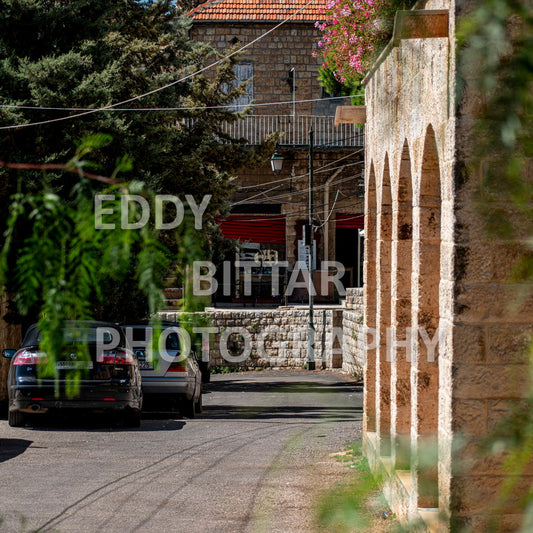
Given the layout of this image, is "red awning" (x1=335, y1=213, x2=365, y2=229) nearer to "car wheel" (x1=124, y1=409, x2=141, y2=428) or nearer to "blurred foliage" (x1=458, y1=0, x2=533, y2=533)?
"car wheel" (x1=124, y1=409, x2=141, y2=428)

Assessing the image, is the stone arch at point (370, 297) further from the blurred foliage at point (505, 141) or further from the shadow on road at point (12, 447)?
the blurred foliage at point (505, 141)

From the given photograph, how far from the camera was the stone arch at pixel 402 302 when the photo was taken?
26.8 ft

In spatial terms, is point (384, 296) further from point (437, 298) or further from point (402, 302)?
point (437, 298)

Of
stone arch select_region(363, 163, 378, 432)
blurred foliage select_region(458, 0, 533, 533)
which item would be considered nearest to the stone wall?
stone arch select_region(363, 163, 378, 432)

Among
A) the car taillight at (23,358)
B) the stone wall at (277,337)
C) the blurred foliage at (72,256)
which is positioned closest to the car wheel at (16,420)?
the car taillight at (23,358)

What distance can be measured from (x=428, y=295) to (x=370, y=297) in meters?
4.17

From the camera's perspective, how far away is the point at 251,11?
3888 centimetres

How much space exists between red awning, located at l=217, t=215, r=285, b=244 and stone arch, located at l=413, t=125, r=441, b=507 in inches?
1160

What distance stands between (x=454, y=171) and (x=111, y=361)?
920 centimetres

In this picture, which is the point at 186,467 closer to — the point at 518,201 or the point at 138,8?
the point at 518,201

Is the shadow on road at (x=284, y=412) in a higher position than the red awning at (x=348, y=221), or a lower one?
lower

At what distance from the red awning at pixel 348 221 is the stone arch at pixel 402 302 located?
29056 mm

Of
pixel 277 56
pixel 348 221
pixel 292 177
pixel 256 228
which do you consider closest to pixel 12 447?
pixel 256 228

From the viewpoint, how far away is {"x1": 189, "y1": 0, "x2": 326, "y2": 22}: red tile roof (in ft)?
126
